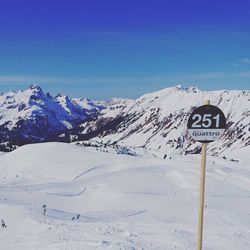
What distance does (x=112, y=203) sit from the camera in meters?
53.0

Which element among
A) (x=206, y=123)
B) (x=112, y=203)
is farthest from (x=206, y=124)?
(x=112, y=203)

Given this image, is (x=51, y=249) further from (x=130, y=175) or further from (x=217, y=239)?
(x=130, y=175)

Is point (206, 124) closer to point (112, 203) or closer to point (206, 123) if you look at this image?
point (206, 123)

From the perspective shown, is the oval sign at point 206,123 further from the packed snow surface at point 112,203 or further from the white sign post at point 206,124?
the packed snow surface at point 112,203

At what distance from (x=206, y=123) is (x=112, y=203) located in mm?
43904

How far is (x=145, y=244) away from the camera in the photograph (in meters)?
19.5

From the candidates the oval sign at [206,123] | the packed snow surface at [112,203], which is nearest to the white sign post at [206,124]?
the oval sign at [206,123]

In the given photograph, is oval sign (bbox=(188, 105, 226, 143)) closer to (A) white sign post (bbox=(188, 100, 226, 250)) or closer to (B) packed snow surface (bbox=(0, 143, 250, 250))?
(A) white sign post (bbox=(188, 100, 226, 250))

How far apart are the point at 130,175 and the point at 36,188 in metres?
17.2

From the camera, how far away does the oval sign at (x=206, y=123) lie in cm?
1020

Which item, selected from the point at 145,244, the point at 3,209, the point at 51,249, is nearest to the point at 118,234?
the point at 145,244

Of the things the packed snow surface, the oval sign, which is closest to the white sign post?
the oval sign

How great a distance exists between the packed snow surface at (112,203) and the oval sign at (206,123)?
339 inches

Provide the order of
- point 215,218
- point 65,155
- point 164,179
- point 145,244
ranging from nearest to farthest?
1. point 145,244
2. point 215,218
3. point 164,179
4. point 65,155
